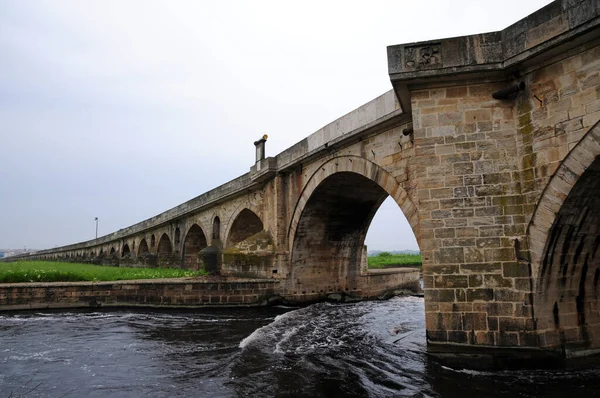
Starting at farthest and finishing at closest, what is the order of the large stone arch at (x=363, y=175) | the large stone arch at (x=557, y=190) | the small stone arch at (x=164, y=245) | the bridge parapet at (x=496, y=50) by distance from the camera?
the small stone arch at (x=164, y=245)
the large stone arch at (x=363, y=175)
the bridge parapet at (x=496, y=50)
the large stone arch at (x=557, y=190)

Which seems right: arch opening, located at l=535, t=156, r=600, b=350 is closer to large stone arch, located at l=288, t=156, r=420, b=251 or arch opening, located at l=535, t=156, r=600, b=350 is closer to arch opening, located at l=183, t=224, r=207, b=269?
large stone arch, located at l=288, t=156, r=420, b=251

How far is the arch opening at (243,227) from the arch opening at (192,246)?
559cm

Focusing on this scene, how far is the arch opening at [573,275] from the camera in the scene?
5.61 m

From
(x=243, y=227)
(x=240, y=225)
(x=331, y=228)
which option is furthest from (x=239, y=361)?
(x=243, y=227)

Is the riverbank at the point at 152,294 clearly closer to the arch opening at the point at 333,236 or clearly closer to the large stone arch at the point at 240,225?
the arch opening at the point at 333,236

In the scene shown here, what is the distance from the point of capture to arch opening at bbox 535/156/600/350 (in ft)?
18.4

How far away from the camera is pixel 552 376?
540 cm

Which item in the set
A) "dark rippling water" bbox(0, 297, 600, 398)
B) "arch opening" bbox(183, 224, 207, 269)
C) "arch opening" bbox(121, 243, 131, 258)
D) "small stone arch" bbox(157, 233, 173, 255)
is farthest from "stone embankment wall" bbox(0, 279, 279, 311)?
"arch opening" bbox(121, 243, 131, 258)

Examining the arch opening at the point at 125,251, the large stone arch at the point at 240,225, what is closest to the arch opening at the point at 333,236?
the large stone arch at the point at 240,225

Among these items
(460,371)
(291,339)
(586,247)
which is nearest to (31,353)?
(291,339)

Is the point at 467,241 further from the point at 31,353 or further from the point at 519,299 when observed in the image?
the point at 31,353

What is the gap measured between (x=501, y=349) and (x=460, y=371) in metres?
0.63

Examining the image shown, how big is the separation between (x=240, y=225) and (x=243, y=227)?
0.84 feet

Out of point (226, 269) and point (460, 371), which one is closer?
point (460, 371)
